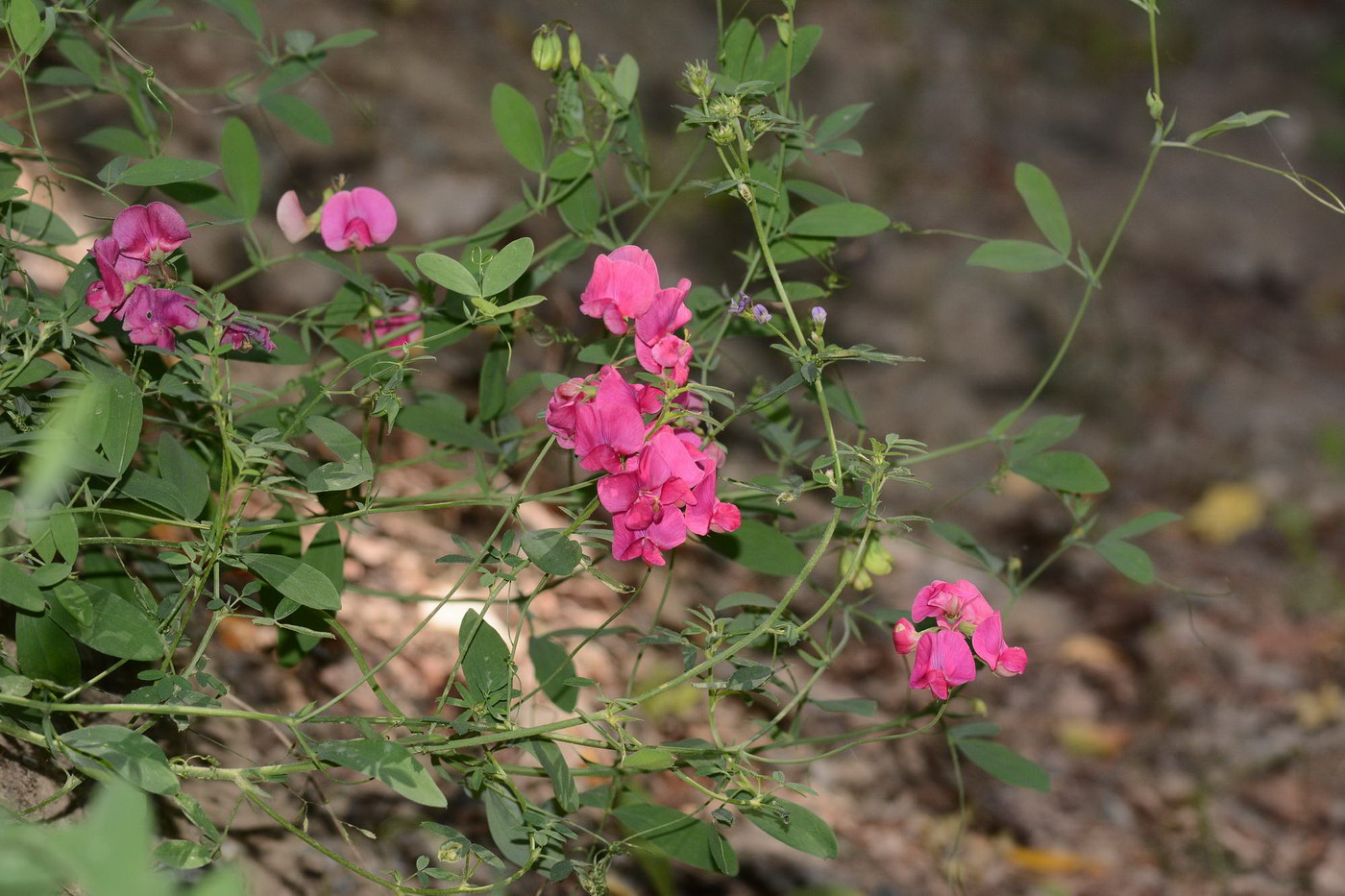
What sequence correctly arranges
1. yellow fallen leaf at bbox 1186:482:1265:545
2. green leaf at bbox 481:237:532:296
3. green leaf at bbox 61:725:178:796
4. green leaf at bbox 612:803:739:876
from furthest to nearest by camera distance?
yellow fallen leaf at bbox 1186:482:1265:545 → green leaf at bbox 612:803:739:876 → green leaf at bbox 481:237:532:296 → green leaf at bbox 61:725:178:796

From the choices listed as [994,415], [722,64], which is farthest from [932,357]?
[722,64]

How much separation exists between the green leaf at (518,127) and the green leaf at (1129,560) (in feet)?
2.30

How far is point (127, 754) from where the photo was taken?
2.53ft

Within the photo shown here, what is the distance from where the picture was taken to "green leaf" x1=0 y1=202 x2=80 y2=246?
106cm

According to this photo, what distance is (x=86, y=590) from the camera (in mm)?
875

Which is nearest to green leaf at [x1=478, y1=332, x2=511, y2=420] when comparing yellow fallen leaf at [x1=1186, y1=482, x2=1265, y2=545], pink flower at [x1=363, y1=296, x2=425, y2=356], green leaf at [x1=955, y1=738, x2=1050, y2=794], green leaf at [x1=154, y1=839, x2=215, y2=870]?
pink flower at [x1=363, y1=296, x2=425, y2=356]

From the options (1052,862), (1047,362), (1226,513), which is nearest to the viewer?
(1052,862)

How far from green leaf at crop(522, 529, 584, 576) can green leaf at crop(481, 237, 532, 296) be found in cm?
19

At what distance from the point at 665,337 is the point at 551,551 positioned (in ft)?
0.62

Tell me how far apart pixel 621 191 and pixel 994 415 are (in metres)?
1.09

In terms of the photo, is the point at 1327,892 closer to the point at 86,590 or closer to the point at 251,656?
the point at 251,656

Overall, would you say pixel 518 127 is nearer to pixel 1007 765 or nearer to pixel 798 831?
pixel 798 831

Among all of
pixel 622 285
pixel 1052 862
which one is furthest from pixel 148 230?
pixel 1052 862

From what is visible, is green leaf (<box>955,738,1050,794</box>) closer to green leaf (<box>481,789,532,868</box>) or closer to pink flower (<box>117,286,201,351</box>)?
green leaf (<box>481,789,532,868</box>)
